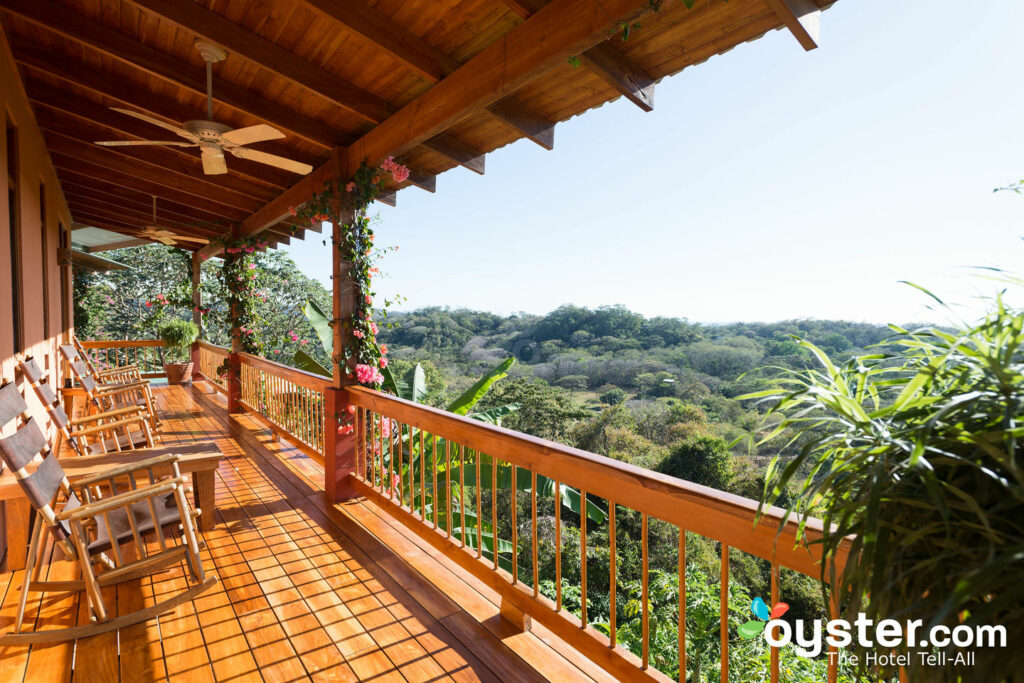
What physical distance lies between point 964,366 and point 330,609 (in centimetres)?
266

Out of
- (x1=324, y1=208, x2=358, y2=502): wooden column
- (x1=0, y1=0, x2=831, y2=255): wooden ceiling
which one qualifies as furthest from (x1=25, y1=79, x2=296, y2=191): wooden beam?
(x1=324, y1=208, x2=358, y2=502): wooden column

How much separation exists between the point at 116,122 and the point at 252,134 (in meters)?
2.27

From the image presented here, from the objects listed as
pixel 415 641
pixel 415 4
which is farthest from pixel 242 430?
pixel 415 4

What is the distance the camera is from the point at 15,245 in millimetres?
3777

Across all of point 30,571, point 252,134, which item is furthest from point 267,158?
point 30,571

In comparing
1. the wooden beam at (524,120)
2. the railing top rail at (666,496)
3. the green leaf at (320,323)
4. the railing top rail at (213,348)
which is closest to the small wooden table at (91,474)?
the railing top rail at (666,496)

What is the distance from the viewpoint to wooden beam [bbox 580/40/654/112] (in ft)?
7.40

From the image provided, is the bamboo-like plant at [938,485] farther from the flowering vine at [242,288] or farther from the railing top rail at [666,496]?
the flowering vine at [242,288]

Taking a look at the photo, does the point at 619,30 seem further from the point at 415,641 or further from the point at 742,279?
the point at 742,279

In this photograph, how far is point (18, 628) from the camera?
221 centimetres

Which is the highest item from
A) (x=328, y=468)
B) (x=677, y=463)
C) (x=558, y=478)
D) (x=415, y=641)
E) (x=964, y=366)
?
(x=964, y=366)

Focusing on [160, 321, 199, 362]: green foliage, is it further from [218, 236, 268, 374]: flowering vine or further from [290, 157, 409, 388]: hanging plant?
[290, 157, 409, 388]: hanging plant

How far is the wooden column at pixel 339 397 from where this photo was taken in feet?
13.1

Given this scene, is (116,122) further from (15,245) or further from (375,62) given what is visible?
(375,62)
